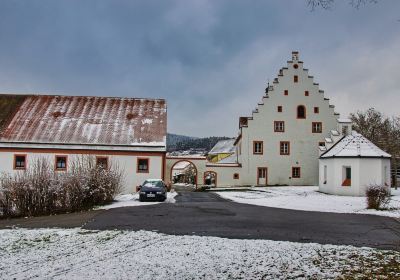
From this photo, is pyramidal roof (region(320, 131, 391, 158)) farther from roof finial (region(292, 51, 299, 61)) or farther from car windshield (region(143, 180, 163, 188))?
car windshield (region(143, 180, 163, 188))

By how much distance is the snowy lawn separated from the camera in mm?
8773

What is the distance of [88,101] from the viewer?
43188mm

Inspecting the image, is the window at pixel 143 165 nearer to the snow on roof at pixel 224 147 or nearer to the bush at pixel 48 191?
the bush at pixel 48 191

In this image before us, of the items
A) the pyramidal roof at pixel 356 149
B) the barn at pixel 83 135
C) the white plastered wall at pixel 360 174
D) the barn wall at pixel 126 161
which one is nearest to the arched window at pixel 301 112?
the pyramidal roof at pixel 356 149

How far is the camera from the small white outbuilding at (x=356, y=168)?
3428 centimetres

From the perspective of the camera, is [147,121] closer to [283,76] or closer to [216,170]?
[216,170]

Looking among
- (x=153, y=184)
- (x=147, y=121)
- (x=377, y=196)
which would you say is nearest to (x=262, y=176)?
(x=147, y=121)

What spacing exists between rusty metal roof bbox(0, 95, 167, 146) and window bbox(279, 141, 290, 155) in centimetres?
1350

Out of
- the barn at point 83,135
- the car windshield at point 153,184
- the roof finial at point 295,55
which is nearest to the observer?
the car windshield at point 153,184

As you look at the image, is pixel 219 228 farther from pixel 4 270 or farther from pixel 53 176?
pixel 53 176

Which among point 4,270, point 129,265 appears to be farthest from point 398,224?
point 4,270

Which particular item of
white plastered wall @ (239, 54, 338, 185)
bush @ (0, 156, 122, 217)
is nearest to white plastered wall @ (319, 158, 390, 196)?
white plastered wall @ (239, 54, 338, 185)

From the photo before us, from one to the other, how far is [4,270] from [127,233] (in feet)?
15.8

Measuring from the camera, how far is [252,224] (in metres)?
16.3
